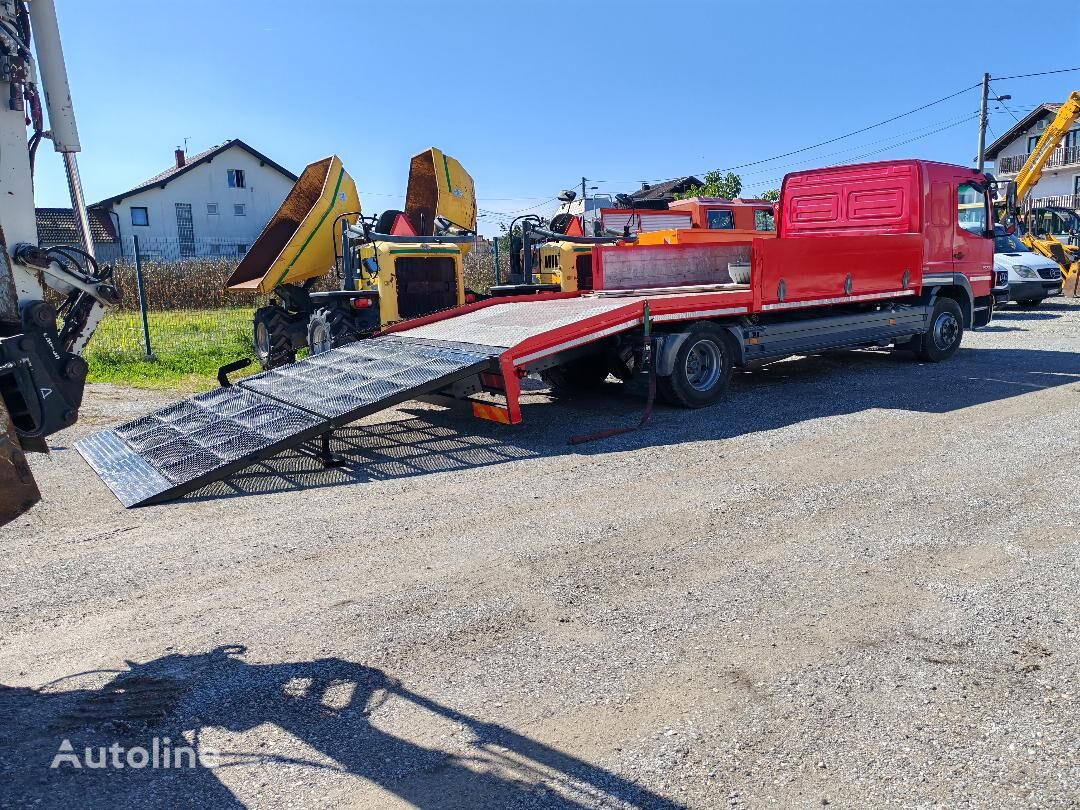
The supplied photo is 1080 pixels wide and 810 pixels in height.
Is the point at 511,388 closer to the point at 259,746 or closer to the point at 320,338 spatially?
the point at 259,746

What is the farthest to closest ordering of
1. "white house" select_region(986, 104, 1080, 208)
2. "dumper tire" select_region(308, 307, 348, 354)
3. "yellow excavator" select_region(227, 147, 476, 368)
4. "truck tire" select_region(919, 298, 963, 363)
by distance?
"white house" select_region(986, 104, 1080, 208) < "truck tire" select_region(919, 298, 963, 363) < "yellow excavator" select_region(227, 147, 476, 368) < "dumper tire" select_region(308, 307, 348, 354)

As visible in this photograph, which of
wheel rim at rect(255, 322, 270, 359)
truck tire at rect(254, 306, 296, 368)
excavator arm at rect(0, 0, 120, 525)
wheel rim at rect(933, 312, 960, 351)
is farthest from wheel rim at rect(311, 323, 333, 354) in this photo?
wheel rim at rect(933, 312, 960, 351)

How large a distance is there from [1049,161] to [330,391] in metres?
53.8

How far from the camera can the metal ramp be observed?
6.27 m

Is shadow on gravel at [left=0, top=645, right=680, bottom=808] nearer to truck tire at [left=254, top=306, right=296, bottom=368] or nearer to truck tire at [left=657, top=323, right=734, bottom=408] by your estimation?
truck tire at [left=657, top=323, right=734, bottom=408]

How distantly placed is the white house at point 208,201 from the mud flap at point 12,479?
1802 inches

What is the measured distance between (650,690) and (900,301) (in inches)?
386

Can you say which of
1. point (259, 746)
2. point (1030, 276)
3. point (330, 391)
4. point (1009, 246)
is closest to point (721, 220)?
point (1030, 276)

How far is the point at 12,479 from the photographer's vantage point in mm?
3066

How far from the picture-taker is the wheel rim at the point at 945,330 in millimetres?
12109

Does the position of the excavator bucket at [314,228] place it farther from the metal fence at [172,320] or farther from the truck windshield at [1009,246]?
the truck windshield at [1009,246]

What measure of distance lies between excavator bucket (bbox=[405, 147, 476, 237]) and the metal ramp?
5.29 m

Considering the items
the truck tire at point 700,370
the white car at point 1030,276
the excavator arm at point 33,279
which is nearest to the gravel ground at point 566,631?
the excavator arm at point 33,279

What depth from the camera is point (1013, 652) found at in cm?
363
